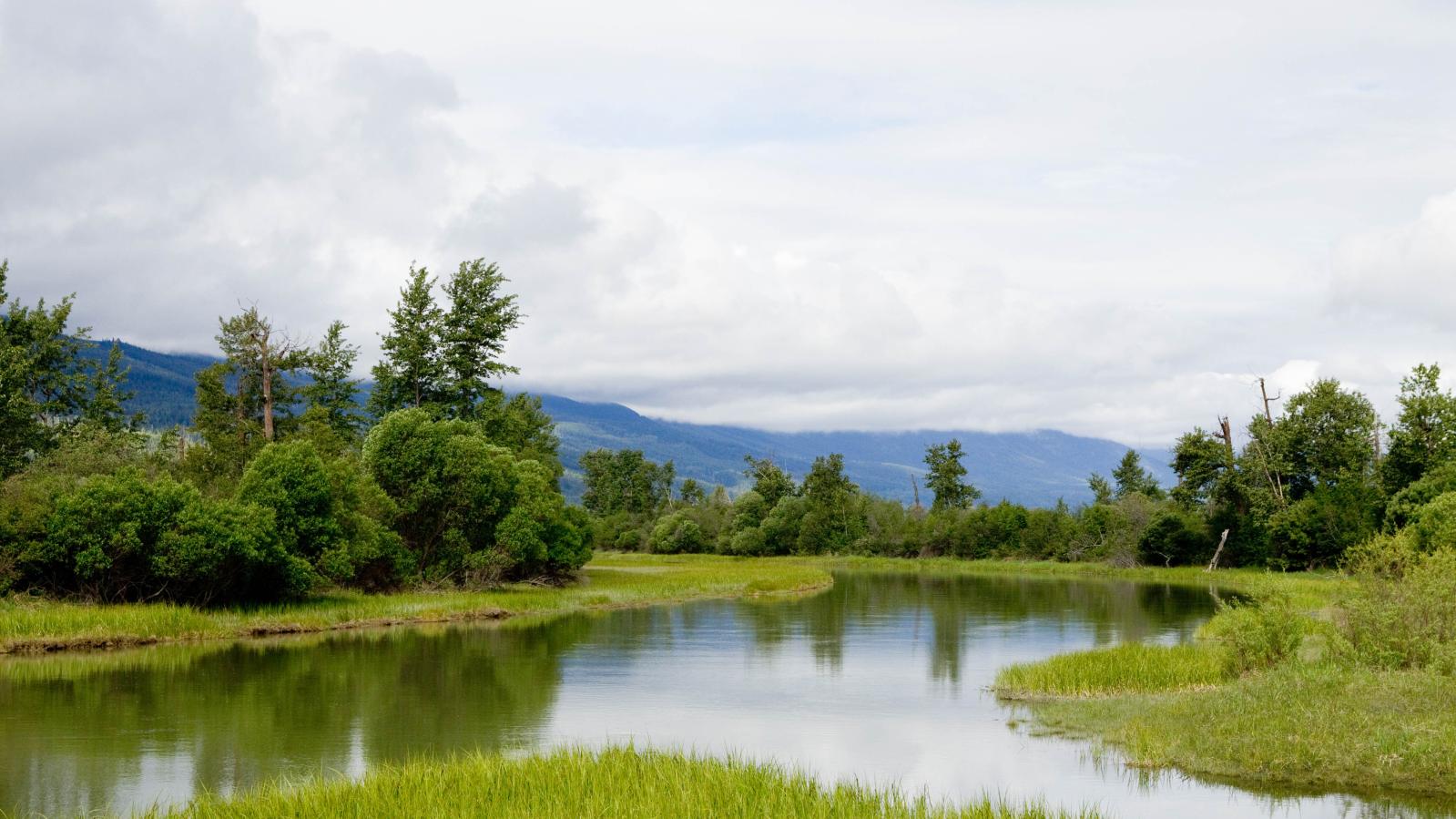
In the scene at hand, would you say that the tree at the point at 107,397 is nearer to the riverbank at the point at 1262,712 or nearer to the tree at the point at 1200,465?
the riverbank at the point at 1262,712

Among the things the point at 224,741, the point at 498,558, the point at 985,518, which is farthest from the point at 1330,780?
the point at 985,518

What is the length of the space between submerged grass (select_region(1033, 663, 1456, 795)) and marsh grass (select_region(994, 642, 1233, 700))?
266cm

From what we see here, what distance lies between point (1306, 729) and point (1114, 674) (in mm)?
8477

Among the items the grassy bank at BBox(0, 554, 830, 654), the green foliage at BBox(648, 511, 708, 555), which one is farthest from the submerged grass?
the green foliage at BBox(648, 511, 708, 555)

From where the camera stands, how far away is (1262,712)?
19859mm

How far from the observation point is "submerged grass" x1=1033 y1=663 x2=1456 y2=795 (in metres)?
17.2

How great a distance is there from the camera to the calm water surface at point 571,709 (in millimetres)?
18000

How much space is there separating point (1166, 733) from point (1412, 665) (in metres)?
7.29

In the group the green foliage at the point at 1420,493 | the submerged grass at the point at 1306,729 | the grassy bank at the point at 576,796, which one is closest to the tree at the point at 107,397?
the grassy bank at the point at 576,796

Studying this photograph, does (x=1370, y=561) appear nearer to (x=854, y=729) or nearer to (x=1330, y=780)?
(x=1330, y=780)

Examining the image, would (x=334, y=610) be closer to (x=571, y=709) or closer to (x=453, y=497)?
(x=453, y=497)

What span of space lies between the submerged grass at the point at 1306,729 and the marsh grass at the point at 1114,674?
2664 millimetres

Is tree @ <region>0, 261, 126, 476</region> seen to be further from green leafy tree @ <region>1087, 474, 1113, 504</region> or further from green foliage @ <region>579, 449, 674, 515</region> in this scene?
green leafy tree @ <region>1087, 474, 1113, 504</region>

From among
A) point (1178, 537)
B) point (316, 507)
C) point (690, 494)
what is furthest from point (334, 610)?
point (690, 494)
